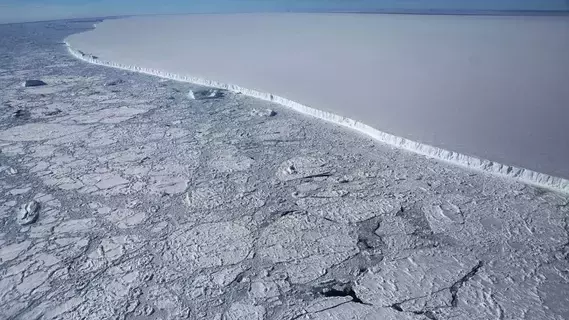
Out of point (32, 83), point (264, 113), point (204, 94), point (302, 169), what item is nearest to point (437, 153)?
point (302, 169)

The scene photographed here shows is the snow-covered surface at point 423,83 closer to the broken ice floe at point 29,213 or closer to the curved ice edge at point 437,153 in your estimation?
the curved ice edge at point 437,153

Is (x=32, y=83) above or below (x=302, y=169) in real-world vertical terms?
below

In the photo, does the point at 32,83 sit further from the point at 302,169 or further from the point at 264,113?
the point at 302,169

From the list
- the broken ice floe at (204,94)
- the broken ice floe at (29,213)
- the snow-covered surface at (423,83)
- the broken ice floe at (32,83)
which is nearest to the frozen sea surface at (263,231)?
the broken ice floe at (29,213)

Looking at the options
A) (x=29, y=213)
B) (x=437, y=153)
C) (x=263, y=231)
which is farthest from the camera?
(x=437, y=153)

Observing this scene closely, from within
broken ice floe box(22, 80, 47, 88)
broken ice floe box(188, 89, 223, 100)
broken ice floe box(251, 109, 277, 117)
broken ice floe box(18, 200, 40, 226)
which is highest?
broken ice floe box(251, 109, 277, 117)

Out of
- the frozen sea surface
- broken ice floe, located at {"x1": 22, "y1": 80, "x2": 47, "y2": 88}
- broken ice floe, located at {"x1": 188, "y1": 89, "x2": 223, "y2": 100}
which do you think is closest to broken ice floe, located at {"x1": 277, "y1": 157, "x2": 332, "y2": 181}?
the frozen sea surface

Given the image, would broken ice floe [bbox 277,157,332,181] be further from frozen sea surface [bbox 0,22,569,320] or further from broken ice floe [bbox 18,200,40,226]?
broken ice floe [bbox 18,200,40,226]
